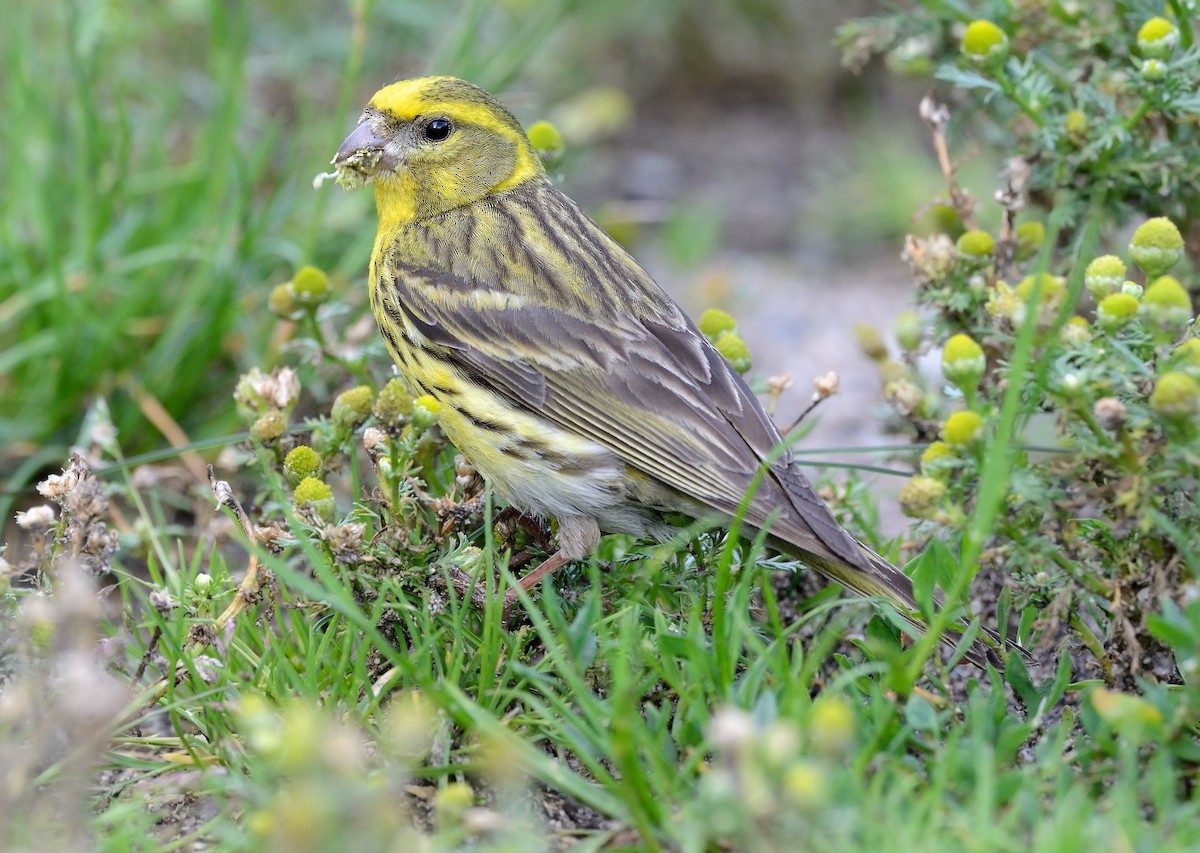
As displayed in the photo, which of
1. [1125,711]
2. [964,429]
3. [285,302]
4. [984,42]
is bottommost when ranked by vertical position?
[1125,711]

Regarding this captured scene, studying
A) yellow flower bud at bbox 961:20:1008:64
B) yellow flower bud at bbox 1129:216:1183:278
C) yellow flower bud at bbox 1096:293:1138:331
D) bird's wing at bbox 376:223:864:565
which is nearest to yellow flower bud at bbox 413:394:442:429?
bird's wing at bbox 376:223:864:565

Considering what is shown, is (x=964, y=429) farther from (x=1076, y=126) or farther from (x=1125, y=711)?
(x=1076, y=126)

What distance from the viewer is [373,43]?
6824 millimetres

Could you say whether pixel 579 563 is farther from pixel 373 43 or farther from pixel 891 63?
pixel 373 43

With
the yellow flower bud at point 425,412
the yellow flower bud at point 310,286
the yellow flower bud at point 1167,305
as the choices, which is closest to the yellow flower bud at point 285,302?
the yellow flower bud at point 310,286

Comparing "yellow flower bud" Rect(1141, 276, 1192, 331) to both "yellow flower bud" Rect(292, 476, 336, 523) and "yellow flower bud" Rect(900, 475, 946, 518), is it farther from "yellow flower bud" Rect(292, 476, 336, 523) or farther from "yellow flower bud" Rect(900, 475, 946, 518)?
"yellow flower bud" Rect(292, 476, 336, 523)

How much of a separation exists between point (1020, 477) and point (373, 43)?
488 cm

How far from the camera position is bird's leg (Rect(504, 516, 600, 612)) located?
11.3 feet

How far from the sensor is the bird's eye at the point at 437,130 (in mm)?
4141

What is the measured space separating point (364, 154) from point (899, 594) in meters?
2.01

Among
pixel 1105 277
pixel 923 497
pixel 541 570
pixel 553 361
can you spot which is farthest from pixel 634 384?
pixel 1105 277

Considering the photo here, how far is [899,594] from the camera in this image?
10.4 feet

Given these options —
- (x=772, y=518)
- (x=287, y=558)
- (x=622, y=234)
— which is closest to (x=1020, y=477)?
(x=772, y=518)

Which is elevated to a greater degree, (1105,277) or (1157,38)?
(1157,38)
